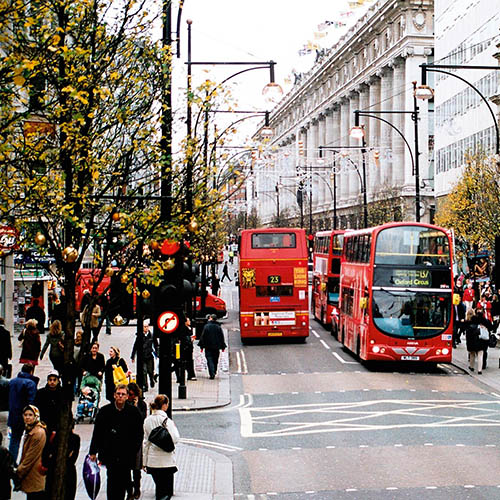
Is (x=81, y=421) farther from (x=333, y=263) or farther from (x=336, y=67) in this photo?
(x=336, y=67)

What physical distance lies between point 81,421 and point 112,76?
29.0 feet

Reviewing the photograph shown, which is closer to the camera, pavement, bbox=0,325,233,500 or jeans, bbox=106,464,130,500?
jeans, bbox=106,464,130,500

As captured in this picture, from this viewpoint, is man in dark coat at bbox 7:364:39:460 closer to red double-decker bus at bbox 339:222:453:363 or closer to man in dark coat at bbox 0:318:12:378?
man in dark coat at bbox 0:318:12:378

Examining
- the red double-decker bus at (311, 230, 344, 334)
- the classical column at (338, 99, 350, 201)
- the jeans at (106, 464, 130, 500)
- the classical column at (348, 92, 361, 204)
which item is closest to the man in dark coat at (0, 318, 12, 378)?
the jeans at (106, 464, 130, 500)

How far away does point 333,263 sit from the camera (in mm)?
39188

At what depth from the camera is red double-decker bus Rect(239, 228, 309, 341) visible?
3369 cm

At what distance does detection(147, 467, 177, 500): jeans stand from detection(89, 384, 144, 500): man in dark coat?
22.3 inches

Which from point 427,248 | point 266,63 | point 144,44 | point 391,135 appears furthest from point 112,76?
point 391,135

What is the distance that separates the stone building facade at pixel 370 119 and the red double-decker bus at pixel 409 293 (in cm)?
3116

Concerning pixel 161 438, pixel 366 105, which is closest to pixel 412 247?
pixel 161 438

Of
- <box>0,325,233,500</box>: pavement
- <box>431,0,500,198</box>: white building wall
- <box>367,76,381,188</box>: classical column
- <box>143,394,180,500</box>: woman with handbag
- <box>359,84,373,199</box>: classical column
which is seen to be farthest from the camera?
<box>359,84,373,199</box>: classical column

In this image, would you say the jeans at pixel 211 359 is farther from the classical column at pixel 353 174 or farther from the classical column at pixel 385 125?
the classical column at pixel 353 174

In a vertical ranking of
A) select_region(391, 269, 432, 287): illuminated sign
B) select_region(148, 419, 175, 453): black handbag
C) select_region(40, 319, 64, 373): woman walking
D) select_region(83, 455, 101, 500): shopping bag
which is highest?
select_region(391, 269, 432, 287): illuminated sign

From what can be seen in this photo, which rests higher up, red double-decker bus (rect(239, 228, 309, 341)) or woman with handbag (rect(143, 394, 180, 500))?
red double-decker bus (rect(239, 228, 309, 341))
